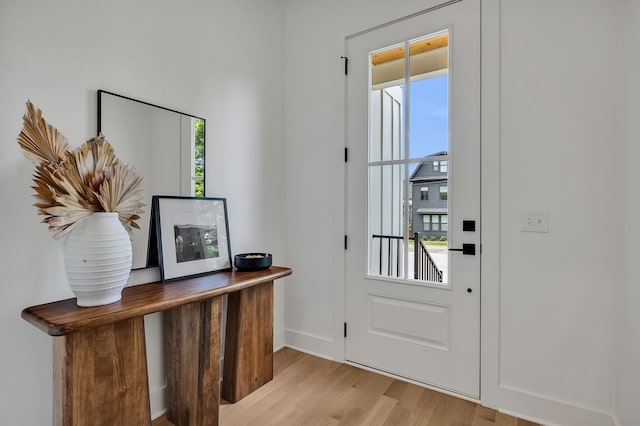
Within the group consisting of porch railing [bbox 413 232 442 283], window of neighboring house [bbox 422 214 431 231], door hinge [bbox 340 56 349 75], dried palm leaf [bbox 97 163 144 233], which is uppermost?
door hinge [bbox 340 56 349 75]

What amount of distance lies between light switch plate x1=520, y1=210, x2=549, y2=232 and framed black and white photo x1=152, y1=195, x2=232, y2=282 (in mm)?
1772

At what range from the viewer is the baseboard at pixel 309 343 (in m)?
2.50

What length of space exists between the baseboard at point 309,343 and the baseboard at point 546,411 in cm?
117

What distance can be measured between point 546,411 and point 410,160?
5.22 ft

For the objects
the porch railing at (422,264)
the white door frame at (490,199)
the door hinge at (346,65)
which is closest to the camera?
the white door frame at (490,199)

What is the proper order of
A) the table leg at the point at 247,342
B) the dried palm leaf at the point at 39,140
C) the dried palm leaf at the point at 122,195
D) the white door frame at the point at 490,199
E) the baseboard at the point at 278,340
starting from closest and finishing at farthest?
the dried palm leaf at the point at 39,140 < the dried palm leaf at the point at 122,195 < the white door frame at the point at 490,199 < the table leg at the point at 247,342 < the baseboard at the point at 278,340

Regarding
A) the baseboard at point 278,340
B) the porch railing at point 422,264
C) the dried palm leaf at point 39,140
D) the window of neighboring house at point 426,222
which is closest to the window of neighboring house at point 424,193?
the window of neighboring house at point 426,222

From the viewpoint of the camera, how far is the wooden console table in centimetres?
123

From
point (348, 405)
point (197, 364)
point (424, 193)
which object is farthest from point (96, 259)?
point (424, 193)

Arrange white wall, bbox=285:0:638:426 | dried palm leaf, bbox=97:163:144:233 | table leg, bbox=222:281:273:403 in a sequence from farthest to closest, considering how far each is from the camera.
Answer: table leg, bbox=222:281:273:403 → white wall, bbox=285:0:638:426 → dried palm leaf, bbox=97:163:144:233

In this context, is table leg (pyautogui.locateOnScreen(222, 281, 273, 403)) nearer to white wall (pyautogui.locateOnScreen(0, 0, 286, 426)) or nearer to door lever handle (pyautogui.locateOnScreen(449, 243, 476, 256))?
white wall (pyautogui.locateOnScreen(0, 0, 286, 426))

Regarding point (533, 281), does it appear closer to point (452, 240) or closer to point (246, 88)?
point (452, 240)

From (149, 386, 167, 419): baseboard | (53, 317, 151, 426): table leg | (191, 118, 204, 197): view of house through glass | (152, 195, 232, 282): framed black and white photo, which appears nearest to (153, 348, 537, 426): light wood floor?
(149, 386, 167, 419): baseboard

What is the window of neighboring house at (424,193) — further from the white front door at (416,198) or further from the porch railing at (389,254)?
the porch railing at (389,254)
